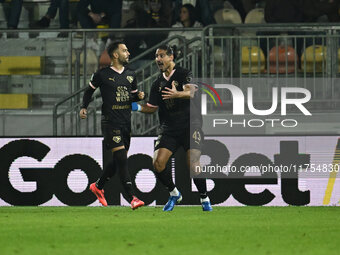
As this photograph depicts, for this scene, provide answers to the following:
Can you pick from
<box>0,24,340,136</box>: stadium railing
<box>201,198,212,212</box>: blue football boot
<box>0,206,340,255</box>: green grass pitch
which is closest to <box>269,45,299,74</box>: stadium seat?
<box>0,24,340,136</box>: stadium railing

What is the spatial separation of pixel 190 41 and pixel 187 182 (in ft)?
7.83

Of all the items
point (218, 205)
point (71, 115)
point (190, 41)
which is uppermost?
point (190, 41)

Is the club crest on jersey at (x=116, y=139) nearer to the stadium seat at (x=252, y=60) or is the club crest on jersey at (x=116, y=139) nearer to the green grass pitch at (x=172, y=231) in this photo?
the green grass pitch at (x=172, y=231)

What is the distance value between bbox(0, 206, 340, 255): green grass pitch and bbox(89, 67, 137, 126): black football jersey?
1.24m

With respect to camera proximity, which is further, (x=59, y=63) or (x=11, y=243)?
(x=59, y=63)

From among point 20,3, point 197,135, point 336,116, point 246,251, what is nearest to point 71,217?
point 197,135

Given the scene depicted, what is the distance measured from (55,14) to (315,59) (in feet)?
16.8

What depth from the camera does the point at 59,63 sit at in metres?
14.8

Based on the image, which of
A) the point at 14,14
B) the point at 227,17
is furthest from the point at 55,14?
the point at 227,17

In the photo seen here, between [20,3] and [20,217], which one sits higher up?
[20,3]

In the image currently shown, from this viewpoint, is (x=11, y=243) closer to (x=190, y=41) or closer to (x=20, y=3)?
(x=190, y=41)

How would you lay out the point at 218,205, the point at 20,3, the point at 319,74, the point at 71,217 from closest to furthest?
the point at 71,217 → the point at 218,205 → the point at 319,74 → the point at 20,3

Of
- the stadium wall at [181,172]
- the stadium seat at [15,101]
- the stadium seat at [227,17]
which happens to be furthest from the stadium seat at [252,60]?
the stadium seat at [15,101]

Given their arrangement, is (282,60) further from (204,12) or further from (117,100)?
(117,100)
